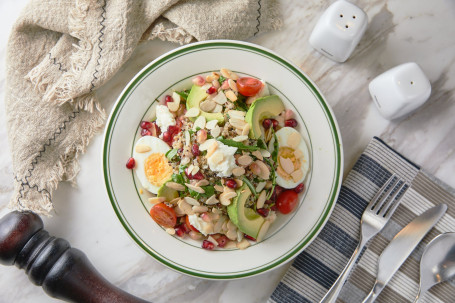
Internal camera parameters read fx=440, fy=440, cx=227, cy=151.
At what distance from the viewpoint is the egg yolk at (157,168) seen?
5.62 feet

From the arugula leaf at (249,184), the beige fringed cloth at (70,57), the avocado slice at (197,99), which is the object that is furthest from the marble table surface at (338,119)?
the arugula leaf at (249,184)

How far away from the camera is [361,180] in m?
1.84

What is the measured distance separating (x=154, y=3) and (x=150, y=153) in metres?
0.63

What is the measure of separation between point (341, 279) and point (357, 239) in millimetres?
181

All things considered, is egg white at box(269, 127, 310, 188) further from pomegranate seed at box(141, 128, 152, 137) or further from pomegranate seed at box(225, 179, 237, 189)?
pomegranate seed at box(141, 128, 152, 137)

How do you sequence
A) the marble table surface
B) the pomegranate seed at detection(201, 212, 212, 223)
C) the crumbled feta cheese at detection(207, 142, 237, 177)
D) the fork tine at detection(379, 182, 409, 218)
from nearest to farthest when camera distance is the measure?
1. the crumbled feta cheese at detection(207, 142, 237, 177)
2. the pomegranate seed at detection(201, 212, 212, 223)
3. the fork tine at detection(379, 182, 409, 218)
4. the marble table surface

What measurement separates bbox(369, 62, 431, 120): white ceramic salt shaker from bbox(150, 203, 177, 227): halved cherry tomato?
3.22 ft

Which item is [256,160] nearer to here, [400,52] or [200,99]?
[200,99]

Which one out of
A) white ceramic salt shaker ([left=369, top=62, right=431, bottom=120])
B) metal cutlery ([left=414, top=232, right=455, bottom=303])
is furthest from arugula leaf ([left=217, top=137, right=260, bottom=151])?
metal cutlery ([left=414, top=232, right=455, bottom=303])

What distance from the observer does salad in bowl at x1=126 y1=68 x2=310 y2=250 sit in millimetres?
1621

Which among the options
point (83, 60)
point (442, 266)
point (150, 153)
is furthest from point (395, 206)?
point (83, 60)

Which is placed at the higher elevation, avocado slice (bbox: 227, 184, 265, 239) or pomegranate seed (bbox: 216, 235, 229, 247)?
avocado slice (bbox: 227, 184, 265, 239)

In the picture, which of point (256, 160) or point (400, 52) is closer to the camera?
point (256, 160)

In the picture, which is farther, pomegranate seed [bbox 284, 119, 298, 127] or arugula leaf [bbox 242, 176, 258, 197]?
pomegranate seed [bbox 284, 119, 298, 127]
